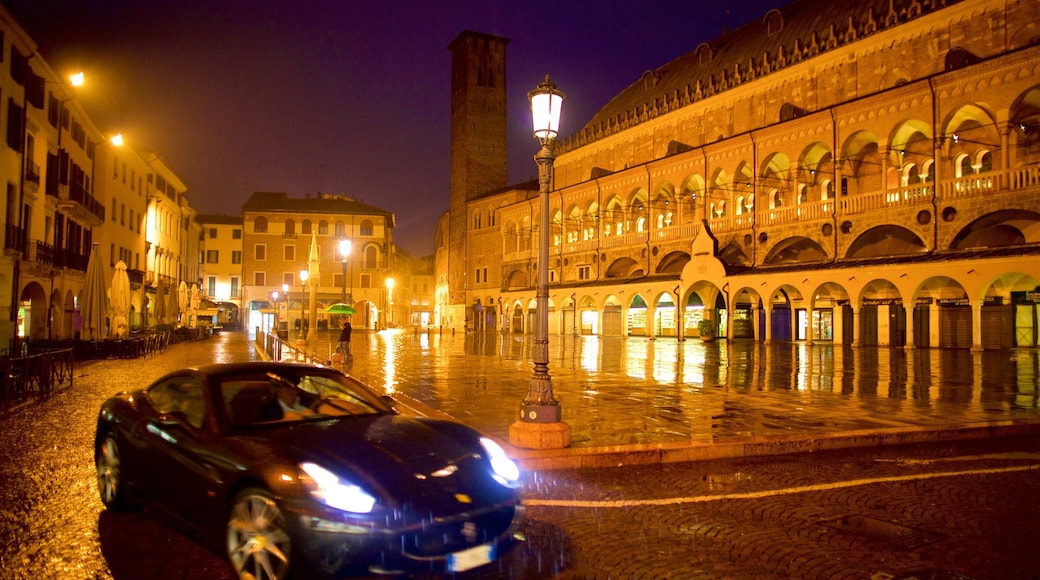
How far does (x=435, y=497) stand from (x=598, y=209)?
4719 centimetres

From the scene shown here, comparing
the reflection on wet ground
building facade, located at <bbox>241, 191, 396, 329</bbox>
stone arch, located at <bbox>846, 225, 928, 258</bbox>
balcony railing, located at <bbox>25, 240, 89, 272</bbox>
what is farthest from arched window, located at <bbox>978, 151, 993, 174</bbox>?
building facade, located at <bbox>241, 191, 396, 329</bbox>

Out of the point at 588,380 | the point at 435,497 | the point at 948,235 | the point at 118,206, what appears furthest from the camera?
the point at 118,206

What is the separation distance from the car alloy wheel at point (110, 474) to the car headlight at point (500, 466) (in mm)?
2977

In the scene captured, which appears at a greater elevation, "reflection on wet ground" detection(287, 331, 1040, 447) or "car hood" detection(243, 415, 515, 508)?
"car hood" detection(243, 415, 515, 508)

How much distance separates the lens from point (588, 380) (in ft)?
52.6

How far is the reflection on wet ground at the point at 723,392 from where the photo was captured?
9.48 meters

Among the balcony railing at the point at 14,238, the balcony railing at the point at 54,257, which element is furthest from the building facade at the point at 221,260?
the balcony railing at the point at 14,238

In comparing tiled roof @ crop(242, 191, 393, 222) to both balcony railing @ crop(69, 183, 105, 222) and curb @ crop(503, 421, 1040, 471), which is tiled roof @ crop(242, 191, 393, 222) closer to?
balcony railing @ crop(69, 183, 105, 222)

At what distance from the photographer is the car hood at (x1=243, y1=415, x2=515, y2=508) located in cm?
383

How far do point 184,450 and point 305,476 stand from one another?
1294 mm

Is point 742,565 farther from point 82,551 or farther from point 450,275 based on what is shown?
point 450,275

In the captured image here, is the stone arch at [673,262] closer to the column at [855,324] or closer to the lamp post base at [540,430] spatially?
the column at [855,324]

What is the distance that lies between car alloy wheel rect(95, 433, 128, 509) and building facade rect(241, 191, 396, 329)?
211 feet

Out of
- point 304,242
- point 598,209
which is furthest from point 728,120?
point 304,242
